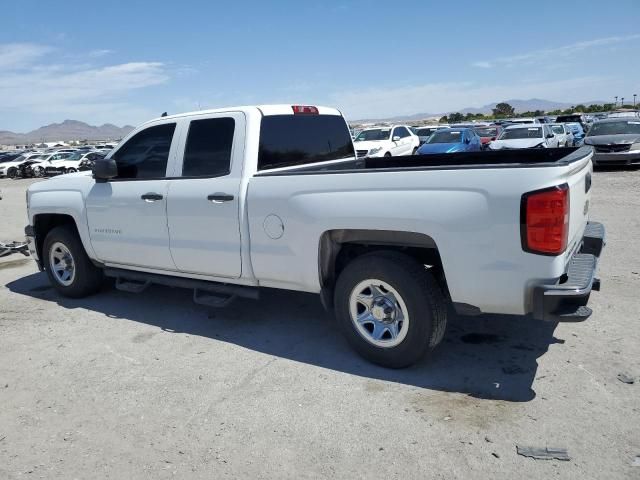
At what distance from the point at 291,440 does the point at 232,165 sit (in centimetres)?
235

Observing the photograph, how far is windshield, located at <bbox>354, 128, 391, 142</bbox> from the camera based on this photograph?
72.5 ft

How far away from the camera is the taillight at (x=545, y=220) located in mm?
3213

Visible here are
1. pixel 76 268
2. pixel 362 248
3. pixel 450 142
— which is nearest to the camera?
pixel 362 248

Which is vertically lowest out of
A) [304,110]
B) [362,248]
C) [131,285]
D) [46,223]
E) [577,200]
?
[131,285]

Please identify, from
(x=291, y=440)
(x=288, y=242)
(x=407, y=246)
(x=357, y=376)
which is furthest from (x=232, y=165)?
(x=291, y=440)

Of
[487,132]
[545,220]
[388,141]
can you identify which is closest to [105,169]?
[545,220]

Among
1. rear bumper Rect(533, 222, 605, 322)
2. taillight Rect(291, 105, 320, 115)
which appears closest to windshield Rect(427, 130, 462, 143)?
taillight Rect(291, 105, 320, 115)

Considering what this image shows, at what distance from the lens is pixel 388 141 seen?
21.6 m

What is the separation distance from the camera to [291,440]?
323 centimetres

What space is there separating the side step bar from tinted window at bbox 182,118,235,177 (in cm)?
101

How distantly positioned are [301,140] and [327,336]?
1.88 m

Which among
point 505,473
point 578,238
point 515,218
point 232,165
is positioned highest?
point 232,165

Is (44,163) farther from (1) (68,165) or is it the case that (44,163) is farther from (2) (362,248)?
(2) (362,248)

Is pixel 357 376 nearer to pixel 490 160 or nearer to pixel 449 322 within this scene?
pixel 449 322
